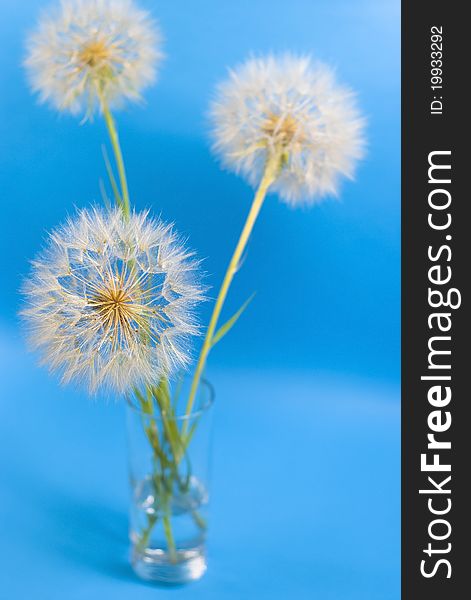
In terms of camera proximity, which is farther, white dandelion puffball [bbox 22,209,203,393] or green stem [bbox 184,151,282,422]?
green stem [bbox 184,151,282,422]

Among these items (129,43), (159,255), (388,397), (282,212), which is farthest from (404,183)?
(159,255)

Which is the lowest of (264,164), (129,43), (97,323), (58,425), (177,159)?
(97,323)

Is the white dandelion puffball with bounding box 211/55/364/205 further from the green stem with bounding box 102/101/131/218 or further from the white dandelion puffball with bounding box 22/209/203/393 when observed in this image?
the white dandelion puffball with bounding box 22/209/203/393

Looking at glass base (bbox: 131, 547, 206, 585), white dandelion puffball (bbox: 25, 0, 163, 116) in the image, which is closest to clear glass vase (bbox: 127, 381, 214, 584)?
glass base (bbox: 131, 547, 206, 585)

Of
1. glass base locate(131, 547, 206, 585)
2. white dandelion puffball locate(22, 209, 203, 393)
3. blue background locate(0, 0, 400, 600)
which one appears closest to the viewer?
white dandelion puffball locate(22, 209, 203, 393)

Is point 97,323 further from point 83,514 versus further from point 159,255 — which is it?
point 83,514

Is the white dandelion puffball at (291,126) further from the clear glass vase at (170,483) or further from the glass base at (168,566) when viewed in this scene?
the glass base at (168,566)

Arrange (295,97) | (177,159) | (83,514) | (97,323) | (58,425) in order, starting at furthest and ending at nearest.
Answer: (177,159) < (58,425) < (83,514) < (295,97) < (97,323)

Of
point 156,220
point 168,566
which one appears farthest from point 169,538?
point 156,220
